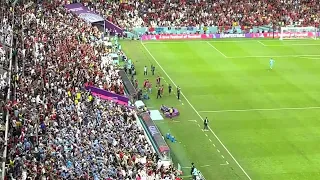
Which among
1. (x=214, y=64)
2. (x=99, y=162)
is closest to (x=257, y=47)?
(x=214, y=64)

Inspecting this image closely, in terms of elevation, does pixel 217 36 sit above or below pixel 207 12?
below

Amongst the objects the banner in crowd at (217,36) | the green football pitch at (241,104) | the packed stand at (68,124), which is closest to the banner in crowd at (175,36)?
the banner in crowd at (217,36)

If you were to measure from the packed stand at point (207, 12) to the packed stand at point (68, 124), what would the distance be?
23291 mm

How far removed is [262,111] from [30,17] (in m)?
19.8

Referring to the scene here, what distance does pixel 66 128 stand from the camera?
30.0 m

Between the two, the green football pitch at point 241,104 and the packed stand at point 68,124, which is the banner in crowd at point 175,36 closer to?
the green football pitch at point 241,104

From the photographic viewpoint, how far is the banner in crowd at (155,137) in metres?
31.4

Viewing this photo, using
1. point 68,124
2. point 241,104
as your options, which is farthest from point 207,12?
point 68,124

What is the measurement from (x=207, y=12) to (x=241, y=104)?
95.7 feet

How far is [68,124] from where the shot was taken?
3061 cm

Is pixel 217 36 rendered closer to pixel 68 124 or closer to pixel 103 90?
pixel 103 90

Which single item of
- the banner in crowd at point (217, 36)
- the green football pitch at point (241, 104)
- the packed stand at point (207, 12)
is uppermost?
the packed stand at point (207, 12)

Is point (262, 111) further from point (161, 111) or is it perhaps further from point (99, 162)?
point (99, 162)

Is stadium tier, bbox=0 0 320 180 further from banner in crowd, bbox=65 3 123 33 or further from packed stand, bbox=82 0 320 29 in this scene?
packed stand, bbox=82 0 320 29
